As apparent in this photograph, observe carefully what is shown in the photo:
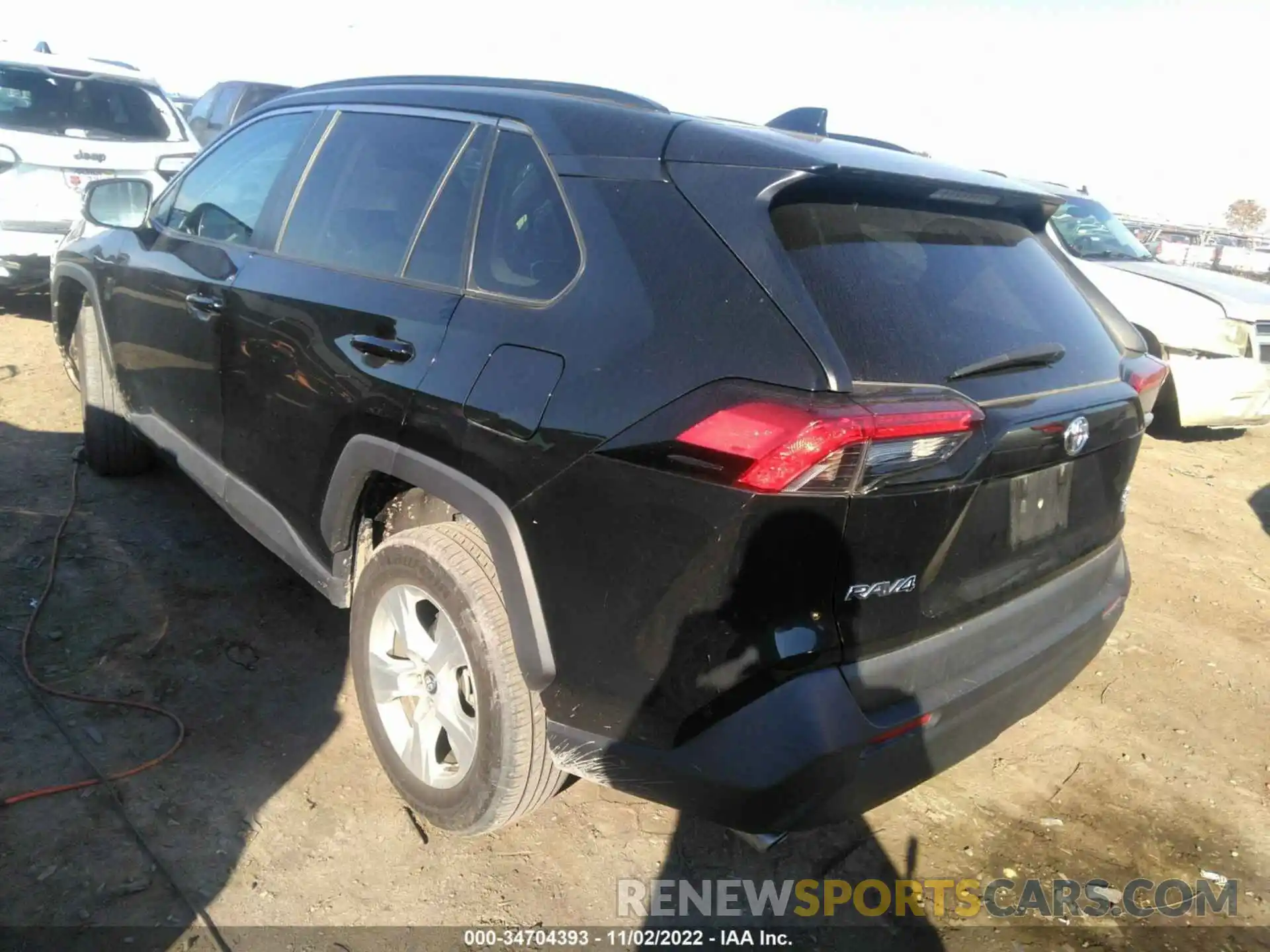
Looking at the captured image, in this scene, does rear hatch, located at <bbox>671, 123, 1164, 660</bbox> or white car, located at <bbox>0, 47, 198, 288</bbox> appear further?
white car, located at <bbox>0, 47, 198, 288</bbox>

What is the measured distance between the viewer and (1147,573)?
4.76 meters

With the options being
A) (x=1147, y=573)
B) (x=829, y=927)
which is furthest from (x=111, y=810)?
(x=1147, y=573)

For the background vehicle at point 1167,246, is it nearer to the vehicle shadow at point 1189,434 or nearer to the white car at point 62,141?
the vehicle shadow at point 1189,434

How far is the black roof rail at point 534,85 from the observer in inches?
96.7

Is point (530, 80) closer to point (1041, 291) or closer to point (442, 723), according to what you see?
point (1041, 291)

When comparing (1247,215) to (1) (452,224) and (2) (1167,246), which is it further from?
(1) (452,224)

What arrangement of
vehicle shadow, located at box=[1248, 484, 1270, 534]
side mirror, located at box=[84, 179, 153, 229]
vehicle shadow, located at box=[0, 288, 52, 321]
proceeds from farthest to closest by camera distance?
vehicle shadow, located at box=[0, 288, 52, 321]
vehicle shadow, located at box=[1248, 484, 1270, 534]
side mirror, located at box=[84, 179, 153, 229]

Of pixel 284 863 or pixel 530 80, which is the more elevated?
pixel 530 80

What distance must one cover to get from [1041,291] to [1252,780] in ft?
6.42

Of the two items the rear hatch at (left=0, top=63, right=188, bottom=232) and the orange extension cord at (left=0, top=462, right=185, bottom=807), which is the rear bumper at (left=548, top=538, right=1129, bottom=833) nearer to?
the orange extension cord at (left=0, top=462, right=185, bottom=807)

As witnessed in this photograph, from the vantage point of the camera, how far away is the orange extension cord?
258 centimetres

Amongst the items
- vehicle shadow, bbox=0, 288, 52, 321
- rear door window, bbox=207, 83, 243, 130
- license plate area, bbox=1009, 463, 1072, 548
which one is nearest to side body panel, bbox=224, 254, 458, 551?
license plate area, bbox=1009, 463, 1072, 548

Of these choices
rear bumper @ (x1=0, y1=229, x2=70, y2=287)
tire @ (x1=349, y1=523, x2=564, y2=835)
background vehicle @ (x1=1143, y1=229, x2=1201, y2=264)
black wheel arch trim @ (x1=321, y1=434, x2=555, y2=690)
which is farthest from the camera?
background vehicle @ (x1=1143, y1=229, x2=1201, y2=264)

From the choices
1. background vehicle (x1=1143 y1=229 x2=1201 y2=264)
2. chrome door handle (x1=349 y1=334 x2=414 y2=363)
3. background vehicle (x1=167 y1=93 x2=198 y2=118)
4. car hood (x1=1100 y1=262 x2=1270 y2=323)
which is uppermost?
chrome door handle (x1=349 y1=334 x2=414 y2=363)
